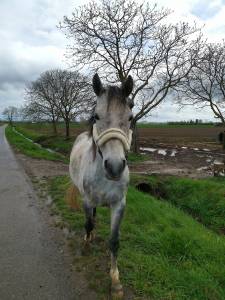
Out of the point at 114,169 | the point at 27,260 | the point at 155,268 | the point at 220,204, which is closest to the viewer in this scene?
the point at 114,169

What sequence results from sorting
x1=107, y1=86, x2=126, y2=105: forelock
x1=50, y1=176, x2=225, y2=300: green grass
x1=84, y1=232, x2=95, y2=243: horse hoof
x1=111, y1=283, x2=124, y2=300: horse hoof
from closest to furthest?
1. x1=107, y1=86, x2=126, y2=105: forelock
2. x1=111, y1=283, x2=124, y2=300: horse hoof
3. x1=50, y1=176, x2=225, y2=300: green grass
4. x1=84, y1=232, x2=95, y2=243: horse hoof

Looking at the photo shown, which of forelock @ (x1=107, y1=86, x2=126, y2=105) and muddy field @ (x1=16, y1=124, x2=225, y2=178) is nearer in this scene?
forelock @ (x1=107, y1=86, x2=126, y2=105)

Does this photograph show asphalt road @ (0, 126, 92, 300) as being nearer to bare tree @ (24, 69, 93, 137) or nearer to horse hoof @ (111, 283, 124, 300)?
horse hoof @ (111, 283, 124, 300)

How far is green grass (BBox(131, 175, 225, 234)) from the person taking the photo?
851 centimetres

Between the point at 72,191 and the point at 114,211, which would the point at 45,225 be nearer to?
the point at 72,191

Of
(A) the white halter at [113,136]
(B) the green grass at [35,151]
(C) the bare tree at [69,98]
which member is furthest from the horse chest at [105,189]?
(C) the bare tree at [69,98]

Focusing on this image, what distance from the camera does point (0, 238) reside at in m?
5.09

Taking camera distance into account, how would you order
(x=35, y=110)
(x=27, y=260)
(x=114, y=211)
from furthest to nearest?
(x=35, y=110) → (x=27, y=260) → (x=114, y=211)

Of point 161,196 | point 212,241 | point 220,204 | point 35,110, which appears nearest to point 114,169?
point 212,241

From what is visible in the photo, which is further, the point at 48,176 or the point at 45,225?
the point at 48,176

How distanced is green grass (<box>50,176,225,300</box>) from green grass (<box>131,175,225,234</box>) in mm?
2141

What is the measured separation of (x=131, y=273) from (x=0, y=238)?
245cm

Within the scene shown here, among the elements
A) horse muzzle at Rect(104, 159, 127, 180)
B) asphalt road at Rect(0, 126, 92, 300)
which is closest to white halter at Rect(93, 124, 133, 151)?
horse muzzle at Rect(104, 159, 127, 180)

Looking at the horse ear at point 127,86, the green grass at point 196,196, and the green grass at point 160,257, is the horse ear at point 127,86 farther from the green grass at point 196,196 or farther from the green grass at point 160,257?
the green grass at point 196,196
